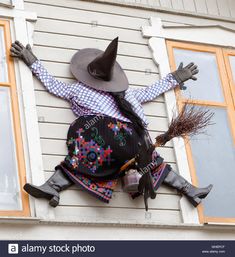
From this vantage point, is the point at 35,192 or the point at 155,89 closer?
the point at 35,192

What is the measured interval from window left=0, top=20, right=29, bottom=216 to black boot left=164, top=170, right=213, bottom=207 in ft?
4.45

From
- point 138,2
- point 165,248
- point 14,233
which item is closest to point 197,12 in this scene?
point 138,2

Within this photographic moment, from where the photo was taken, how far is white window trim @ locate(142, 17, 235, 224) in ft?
25.0

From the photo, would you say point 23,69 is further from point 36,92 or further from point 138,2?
point 138,2

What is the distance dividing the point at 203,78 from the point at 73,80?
4.83ft

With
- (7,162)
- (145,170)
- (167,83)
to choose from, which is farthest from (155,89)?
(7,162)

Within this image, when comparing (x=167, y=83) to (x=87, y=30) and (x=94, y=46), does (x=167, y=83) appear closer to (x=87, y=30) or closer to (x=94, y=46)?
(x=94, y=46)

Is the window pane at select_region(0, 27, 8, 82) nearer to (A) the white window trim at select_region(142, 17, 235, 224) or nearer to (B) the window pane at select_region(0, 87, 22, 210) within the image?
(B) the window pane at select_region(0, 87, 22, 210)

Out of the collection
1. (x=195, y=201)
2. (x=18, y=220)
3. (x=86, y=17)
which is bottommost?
(x=18, y=220)

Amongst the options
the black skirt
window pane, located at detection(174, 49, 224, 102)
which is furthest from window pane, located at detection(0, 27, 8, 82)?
window pane, located at detection(174, 49, 224, 102)

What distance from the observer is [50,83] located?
7.60m

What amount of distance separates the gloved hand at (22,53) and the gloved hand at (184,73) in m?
1.46

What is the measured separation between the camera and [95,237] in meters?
7.02

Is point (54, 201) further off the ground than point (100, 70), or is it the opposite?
point (100, 70)
